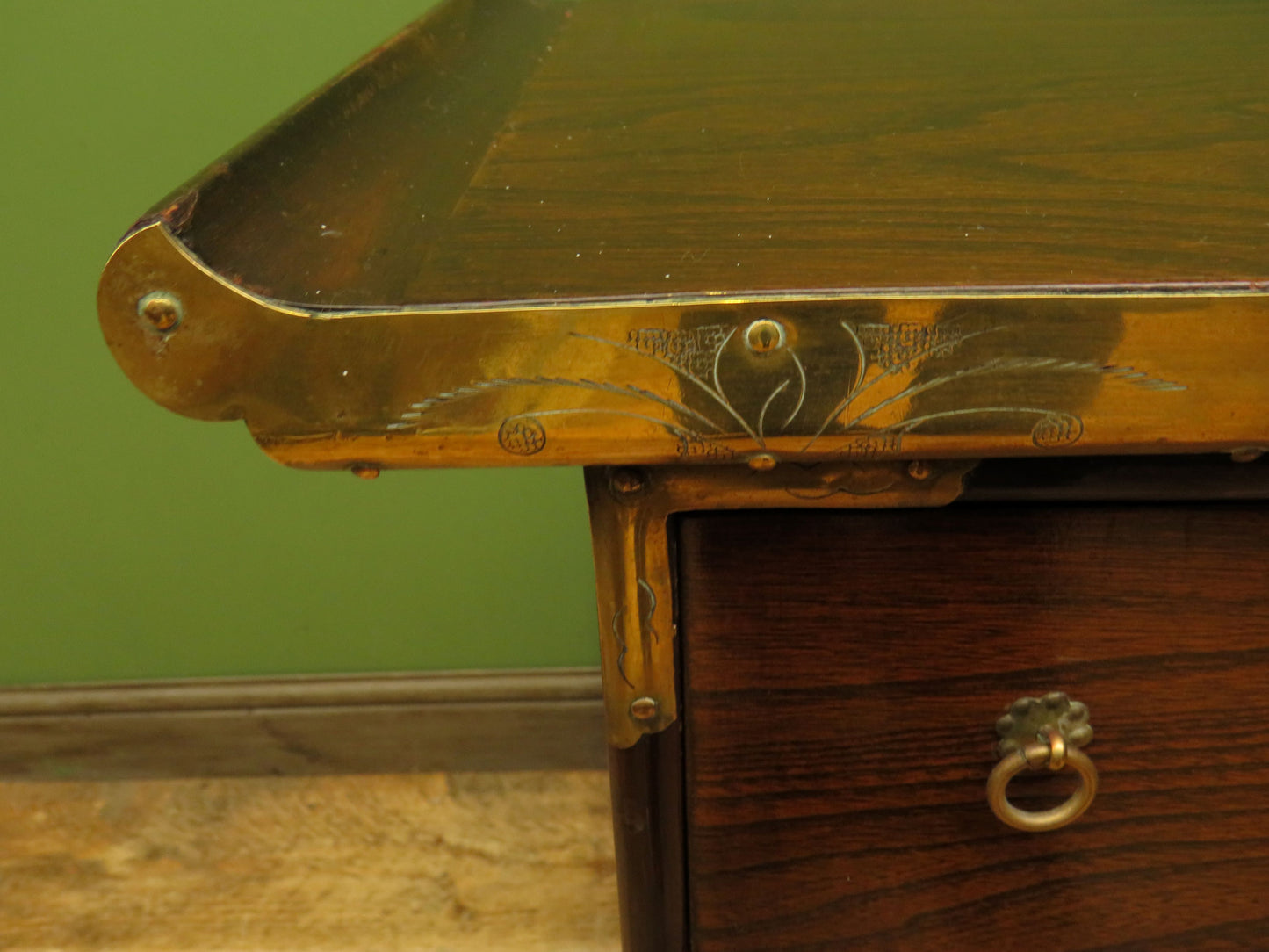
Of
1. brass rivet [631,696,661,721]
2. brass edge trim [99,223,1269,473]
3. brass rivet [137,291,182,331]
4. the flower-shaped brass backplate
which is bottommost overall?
the flower-shaped brass backplate

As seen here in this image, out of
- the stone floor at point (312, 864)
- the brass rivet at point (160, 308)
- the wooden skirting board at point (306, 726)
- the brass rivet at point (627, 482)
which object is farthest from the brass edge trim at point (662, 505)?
the wooden skirting board at point (306, 726)

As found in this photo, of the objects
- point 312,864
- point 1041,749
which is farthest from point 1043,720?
point 312,864

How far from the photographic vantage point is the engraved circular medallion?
287 millimetres

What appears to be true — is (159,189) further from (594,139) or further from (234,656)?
(594,139)

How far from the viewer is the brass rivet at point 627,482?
32 cm

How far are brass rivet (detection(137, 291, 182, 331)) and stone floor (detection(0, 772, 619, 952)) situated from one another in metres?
0.66

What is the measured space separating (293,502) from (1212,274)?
812 millimetres

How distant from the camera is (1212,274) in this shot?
29 centimetres

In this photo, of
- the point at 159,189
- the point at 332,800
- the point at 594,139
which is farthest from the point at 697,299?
the point at 332,800

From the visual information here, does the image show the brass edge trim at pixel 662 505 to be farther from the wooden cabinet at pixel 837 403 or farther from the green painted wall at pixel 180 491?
the green painted wall at pixel 180 491

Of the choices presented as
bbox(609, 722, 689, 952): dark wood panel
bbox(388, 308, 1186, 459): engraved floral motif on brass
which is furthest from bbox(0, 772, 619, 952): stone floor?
bbox(388, 308, 1186, 459): engraved floral motif on brass

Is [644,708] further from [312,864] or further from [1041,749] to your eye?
[312,864]

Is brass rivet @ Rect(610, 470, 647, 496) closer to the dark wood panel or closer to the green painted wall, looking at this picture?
the dark wood panel

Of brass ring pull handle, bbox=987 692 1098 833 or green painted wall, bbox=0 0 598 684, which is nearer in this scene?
brass ring pull handle, bbox=987 692 1098 833
